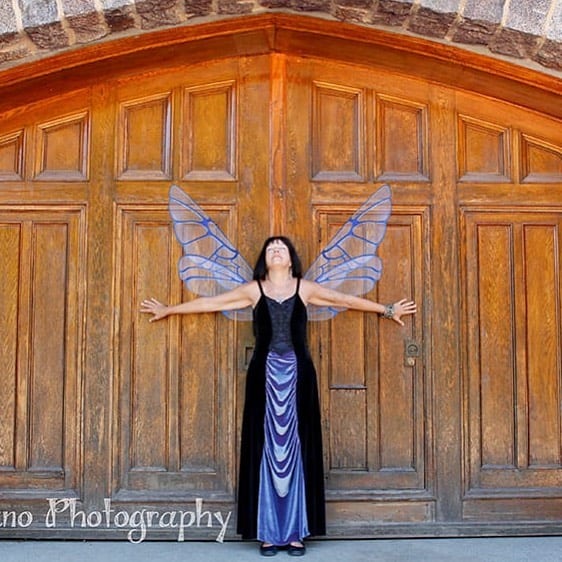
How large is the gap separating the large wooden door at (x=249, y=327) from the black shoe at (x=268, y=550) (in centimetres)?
31

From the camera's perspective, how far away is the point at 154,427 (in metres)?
4.46

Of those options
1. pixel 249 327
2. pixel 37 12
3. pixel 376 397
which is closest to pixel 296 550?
pixel 376 397

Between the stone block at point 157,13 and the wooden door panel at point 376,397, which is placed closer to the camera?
the stone block at point 157,13

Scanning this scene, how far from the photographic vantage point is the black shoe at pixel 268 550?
13.5 feet

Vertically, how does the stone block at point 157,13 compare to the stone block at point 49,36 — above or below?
above

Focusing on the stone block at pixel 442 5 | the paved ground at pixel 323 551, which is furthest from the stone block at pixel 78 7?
the paved ground at pixel 323 551

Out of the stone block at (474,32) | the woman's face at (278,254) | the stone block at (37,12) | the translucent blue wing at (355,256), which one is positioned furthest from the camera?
the translucent blue wing at (355,256)

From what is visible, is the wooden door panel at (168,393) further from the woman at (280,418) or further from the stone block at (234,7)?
the stone block at (234,7)

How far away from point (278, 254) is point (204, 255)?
473 mm

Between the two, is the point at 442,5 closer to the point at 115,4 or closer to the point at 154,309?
the point at 115,4

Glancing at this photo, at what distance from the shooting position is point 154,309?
4449mm

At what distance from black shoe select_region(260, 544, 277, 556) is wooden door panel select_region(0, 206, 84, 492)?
1074 mm

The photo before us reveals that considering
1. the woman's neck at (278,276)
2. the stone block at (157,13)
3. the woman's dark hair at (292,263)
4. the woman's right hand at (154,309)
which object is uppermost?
the stone block at (157,13)

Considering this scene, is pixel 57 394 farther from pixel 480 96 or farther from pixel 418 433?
pixel 480 96
